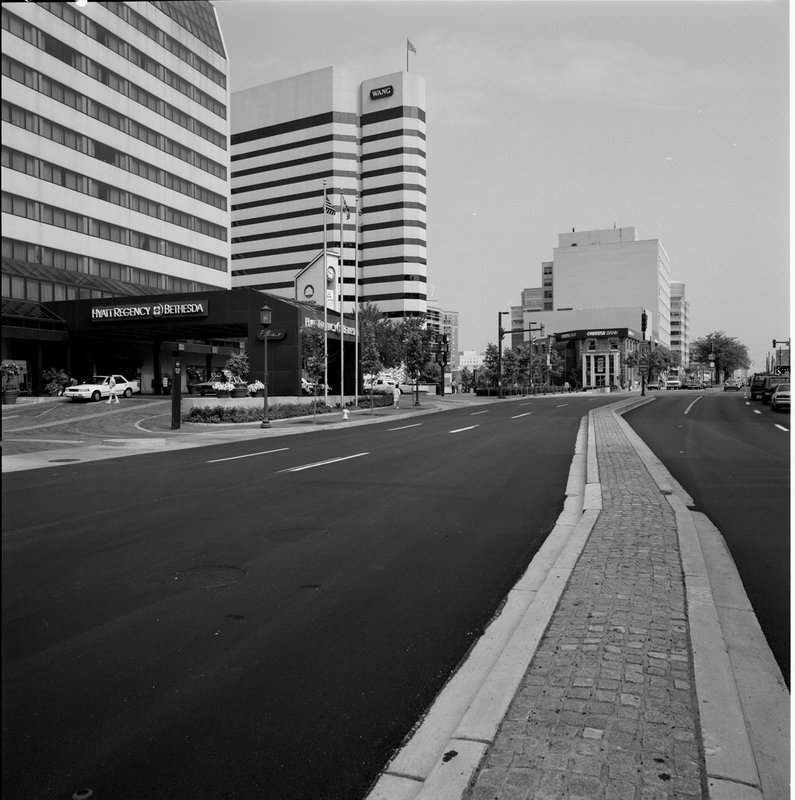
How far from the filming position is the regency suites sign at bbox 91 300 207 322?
3872 centimetres

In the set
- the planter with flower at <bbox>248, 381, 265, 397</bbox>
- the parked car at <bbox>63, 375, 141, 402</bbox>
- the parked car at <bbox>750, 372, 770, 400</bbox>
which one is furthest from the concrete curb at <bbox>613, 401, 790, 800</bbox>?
the parked car at <bbox>750, 372, 770, 400</bbox>

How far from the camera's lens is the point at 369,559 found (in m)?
6.38

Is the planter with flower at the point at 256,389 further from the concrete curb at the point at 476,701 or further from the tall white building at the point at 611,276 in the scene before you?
the tall white building at the point at 611,276

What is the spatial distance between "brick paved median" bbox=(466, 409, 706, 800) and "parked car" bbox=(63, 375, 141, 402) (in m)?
36.1

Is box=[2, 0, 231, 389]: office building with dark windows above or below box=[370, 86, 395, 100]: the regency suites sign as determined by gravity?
below

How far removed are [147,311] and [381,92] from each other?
81.5 m

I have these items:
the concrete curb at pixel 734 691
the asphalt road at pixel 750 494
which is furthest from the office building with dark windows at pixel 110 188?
the concrete curb at pixel 734 691

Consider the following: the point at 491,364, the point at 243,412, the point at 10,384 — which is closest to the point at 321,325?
the point at 243,412

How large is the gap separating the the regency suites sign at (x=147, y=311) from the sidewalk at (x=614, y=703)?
119ft

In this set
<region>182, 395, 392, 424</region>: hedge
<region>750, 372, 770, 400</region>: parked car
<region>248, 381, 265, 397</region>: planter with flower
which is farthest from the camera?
<region>750, 372, 770, 400</region>: parked car

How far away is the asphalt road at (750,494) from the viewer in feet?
17.0

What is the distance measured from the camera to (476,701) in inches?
134

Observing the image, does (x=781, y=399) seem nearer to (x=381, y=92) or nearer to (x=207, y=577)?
(x=207, y=577)

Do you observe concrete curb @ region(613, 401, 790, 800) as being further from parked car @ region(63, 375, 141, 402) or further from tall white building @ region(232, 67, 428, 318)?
tall white building @ region(232, 67, 428, 318)
